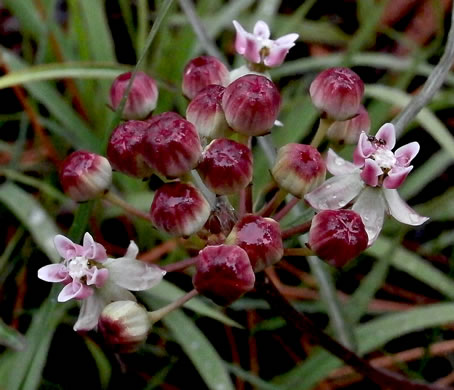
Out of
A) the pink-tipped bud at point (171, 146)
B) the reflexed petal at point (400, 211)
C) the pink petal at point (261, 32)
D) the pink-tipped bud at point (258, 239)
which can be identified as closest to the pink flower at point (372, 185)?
the reflexed petal at point (400, 211)

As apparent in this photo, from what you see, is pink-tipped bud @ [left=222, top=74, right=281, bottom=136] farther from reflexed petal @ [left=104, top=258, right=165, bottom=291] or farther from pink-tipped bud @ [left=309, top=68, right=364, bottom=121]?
reflexed petal @ [left=104, top=258, right=165, bottom=291]

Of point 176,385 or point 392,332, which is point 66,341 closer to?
point 176,385

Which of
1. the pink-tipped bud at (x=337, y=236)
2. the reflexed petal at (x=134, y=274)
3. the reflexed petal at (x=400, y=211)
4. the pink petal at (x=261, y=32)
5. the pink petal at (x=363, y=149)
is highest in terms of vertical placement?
the pink petal at (x=261, y=32)

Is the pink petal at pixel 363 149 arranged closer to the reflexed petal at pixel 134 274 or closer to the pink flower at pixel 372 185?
the pink flower at pixel 372 185

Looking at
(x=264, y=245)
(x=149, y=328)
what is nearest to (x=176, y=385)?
(x=149, y=328)

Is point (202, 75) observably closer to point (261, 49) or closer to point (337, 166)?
point (261, 49)

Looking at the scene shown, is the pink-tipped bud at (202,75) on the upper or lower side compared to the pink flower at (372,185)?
upper

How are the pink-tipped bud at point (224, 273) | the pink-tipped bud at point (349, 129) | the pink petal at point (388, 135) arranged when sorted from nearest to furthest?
the pink-tipped bud at point (224, 273)
the pink petal at point (388, 135)
the pink-tipped bud at point (349, 129)

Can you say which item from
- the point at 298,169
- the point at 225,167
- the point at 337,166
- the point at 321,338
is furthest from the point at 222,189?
the point at 321,338
